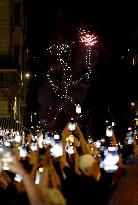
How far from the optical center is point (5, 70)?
40.8 meters

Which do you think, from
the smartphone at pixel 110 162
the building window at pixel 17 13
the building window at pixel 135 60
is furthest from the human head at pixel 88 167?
the building window at pixel 135 60

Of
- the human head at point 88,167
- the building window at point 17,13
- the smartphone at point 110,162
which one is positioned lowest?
the smartphone at point 110,162

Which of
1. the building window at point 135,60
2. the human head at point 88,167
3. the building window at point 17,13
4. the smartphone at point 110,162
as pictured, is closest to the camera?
the human head at point 88,167

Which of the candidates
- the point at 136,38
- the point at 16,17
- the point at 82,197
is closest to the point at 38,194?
the point at 82,197

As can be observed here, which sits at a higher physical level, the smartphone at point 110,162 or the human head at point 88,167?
the human head at point 88,167

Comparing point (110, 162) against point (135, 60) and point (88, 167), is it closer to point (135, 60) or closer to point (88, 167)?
point (88, 167)

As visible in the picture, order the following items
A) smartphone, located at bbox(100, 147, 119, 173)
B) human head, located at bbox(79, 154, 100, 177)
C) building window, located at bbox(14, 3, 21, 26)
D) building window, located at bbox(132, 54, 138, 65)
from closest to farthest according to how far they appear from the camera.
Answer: human head, located at bbox(79, 154, 100, 177) < smartphone, located at bbox(100, 147, 119, 173) < building window, located at bbox(14, 3, 21, 26) < building window, located at bbox(132, 54, 138, 65)

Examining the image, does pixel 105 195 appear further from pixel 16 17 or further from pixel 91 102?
pixel 91 102

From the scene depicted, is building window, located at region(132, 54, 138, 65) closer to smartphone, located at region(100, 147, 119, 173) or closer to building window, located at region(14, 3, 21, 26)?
building window, located at region(14, 3, 21, 26)

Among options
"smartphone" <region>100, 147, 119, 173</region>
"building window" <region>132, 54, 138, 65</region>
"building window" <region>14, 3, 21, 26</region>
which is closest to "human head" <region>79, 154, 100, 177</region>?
"smartphone" <region>100, 147, 119, 173</region>

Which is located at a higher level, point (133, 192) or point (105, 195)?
point (133, 192)

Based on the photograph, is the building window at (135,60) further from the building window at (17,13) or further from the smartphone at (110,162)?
the smartphone at (110,162)

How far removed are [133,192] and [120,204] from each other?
0.06 metres

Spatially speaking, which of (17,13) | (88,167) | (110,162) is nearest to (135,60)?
(17,13)
